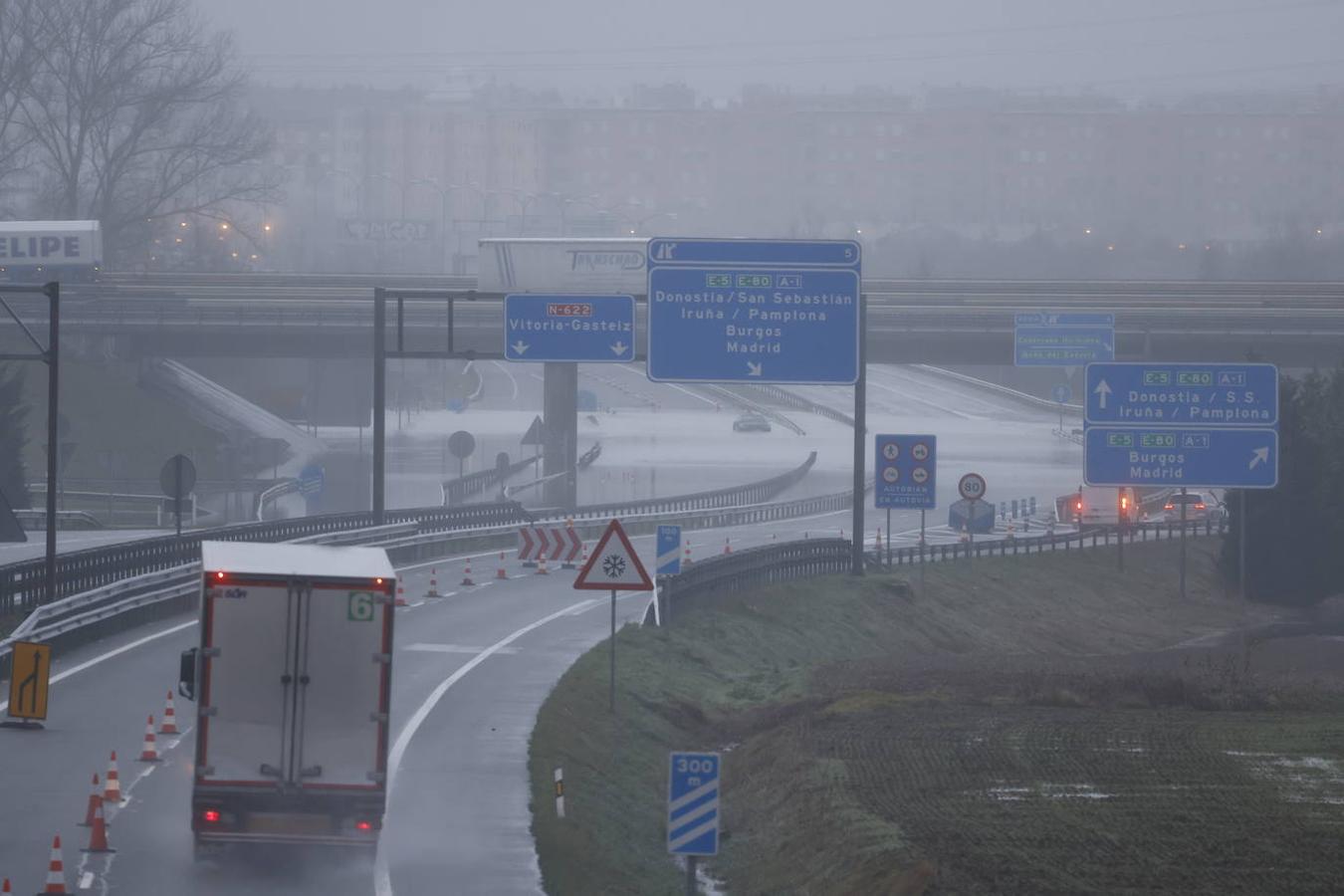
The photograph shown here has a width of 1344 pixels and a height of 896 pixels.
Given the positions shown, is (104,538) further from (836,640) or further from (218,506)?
(836,640)

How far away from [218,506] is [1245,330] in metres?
34.3

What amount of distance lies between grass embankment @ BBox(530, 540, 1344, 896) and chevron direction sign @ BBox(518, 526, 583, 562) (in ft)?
11.6

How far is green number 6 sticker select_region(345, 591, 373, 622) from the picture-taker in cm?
1323

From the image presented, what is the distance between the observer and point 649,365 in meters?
33.5

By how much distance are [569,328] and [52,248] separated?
136 feet

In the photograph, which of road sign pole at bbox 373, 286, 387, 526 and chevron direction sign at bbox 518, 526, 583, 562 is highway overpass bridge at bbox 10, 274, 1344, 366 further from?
chevron direction sign at bbox 518, 526, 583, 562

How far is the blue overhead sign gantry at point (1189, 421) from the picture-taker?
1594 inches

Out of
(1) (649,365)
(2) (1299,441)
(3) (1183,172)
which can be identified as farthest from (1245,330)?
(3) (1183,172)

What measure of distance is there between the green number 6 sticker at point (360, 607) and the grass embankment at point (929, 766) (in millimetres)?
2618

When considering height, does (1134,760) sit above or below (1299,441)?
below

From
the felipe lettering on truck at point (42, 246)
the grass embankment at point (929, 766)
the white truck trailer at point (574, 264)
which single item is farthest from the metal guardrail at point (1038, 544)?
the felipe lettering on truck at point (42, 246)

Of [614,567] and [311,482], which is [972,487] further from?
[614,567]

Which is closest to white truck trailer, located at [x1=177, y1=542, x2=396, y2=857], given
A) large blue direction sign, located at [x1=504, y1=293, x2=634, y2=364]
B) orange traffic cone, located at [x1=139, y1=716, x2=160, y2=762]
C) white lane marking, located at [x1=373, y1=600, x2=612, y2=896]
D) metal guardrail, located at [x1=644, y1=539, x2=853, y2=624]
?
white lane marking, located at [x1=373, y1=600, x2=612, y2=896]

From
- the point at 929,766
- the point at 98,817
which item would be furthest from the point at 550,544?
the point at 98,817
